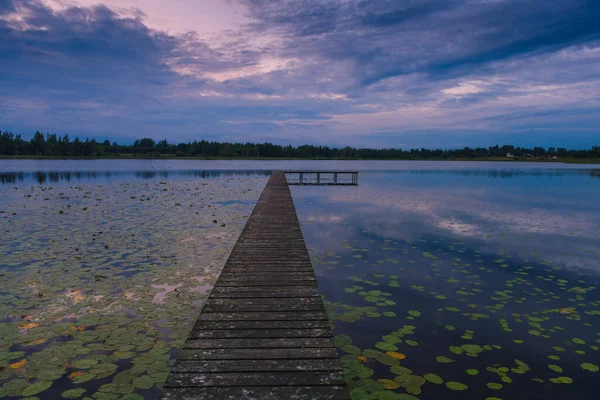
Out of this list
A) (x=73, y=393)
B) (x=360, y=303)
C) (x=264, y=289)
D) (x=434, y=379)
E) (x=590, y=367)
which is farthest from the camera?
(x=360, y=303)

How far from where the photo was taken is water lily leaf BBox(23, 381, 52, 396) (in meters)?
4.23

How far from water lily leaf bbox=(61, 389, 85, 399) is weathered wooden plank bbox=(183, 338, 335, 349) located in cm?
139

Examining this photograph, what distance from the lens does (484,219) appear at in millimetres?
17688

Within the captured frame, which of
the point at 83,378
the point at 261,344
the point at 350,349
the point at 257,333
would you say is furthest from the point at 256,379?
the point at 83,378

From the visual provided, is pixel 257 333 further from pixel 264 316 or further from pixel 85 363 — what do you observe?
pixel 85 363

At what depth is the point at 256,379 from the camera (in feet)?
11.8

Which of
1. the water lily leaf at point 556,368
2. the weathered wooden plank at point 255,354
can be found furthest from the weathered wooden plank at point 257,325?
the water lily leaf at point 556,368

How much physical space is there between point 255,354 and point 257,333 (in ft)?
1.77

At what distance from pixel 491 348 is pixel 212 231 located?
9983mm

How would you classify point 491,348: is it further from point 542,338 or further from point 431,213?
point 431,213

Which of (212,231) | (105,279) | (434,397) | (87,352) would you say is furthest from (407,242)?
(87,352)

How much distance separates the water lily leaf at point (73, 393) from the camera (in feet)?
13.9

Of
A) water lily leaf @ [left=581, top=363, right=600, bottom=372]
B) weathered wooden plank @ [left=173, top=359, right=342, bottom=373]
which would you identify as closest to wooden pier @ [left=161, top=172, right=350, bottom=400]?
weathered wooden plank @ [left=173, top=359, right=342, bottom=373]

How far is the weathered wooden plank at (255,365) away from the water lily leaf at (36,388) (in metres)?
1.88
